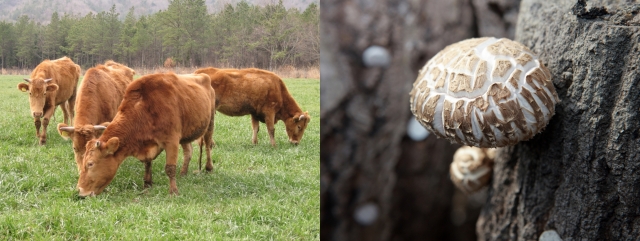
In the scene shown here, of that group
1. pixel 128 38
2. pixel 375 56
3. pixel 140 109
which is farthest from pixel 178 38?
pixel 375 56

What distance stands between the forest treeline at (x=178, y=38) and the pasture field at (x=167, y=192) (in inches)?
4.2

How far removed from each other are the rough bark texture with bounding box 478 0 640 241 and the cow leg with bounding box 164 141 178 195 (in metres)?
0.98

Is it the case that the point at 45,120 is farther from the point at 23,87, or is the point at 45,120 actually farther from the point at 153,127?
the point at 153,127

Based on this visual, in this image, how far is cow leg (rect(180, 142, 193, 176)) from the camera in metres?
1.49

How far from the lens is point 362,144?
1.17 m

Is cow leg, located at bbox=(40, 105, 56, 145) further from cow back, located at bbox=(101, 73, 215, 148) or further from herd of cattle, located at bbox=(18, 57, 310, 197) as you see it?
cow back, located at bbox=(101, 73, 215, 148)

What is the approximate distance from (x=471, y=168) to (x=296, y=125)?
64cm

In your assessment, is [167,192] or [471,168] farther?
[167,192]

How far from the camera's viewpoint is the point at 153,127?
1.46m

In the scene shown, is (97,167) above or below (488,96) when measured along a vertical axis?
below

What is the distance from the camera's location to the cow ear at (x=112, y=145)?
51.4 inches

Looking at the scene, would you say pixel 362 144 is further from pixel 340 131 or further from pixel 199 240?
pixel 199 240

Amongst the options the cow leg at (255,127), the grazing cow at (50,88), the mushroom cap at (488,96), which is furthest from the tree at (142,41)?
the mushroom cap at (488,96)

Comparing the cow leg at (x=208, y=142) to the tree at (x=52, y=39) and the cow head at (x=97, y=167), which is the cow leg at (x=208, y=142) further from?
the tree at (x=52, y=39)
